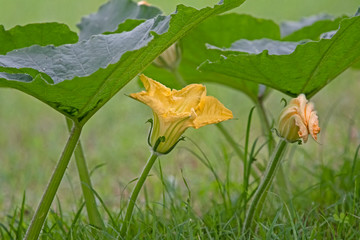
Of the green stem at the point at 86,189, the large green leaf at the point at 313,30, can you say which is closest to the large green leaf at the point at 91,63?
the green stem at the point at 86,189

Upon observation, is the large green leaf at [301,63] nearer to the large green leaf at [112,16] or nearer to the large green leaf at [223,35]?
the large green leaf at [112,16]

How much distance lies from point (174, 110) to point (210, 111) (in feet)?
0.28

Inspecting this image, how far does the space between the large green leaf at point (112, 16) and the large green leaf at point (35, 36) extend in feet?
0.58

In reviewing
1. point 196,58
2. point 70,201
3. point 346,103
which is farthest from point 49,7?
point 196,58

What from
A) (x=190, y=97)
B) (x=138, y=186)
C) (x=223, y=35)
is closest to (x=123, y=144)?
(x=223, y=35)

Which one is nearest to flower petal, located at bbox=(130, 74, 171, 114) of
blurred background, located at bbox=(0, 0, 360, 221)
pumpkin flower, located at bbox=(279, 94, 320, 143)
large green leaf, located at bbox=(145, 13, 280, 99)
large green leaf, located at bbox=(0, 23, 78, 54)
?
pumpkin flower, located at bbox=(279, 94, 320, 143)

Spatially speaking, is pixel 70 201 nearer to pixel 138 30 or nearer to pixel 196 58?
pixel 196 58

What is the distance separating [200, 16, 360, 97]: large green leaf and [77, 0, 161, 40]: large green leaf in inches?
13.1

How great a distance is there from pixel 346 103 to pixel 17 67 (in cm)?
280

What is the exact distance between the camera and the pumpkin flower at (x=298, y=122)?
124cm

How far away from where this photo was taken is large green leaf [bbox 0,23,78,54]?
1.47m

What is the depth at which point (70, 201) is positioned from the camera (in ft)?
8.09

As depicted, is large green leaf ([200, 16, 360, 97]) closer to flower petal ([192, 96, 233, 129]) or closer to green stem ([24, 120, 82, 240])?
flower petal ([192, 96, 233, 129])

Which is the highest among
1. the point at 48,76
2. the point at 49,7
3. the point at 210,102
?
the point at 49,7
